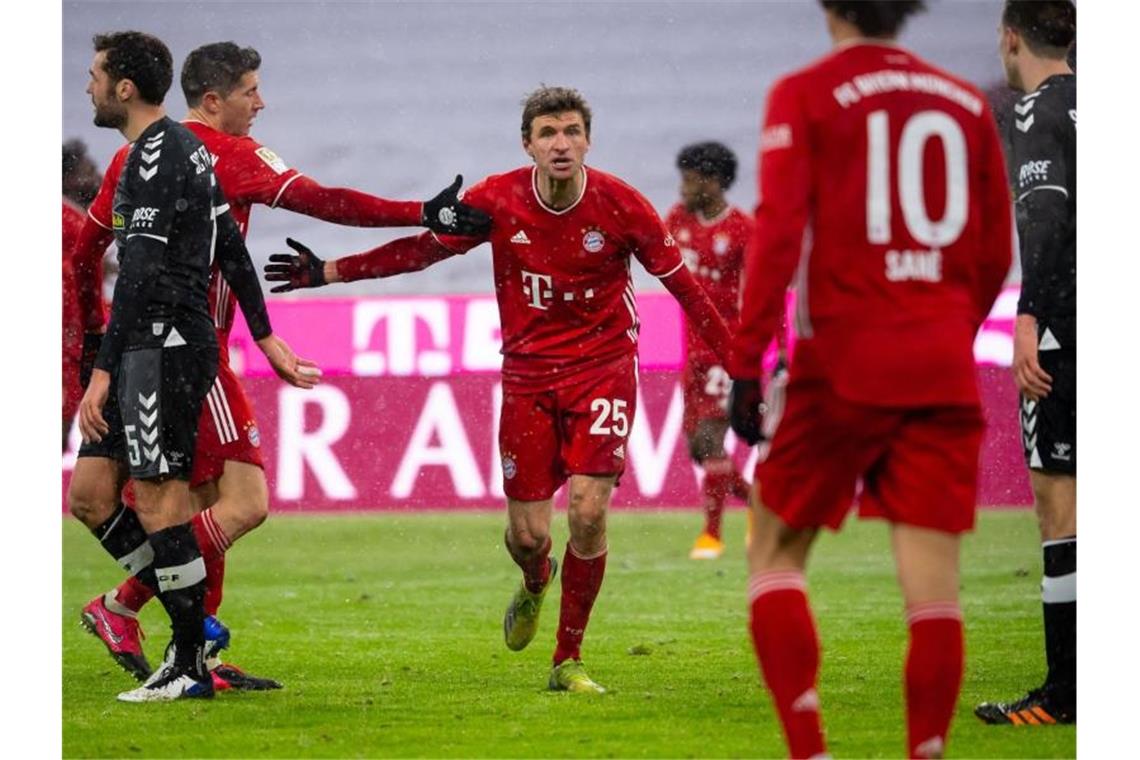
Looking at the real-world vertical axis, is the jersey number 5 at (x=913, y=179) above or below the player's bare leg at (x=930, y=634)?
above

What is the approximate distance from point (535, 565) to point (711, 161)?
11.6ft

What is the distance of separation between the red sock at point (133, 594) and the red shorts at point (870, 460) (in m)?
2.35

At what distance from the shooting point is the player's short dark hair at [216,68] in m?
4.73

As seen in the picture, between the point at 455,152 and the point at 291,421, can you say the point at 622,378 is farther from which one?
the point at 291,421

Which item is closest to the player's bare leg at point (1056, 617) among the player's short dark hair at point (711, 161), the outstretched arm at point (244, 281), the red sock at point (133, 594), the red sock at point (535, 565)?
the red sock at point (535, 565)

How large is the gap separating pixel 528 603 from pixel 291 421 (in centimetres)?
466

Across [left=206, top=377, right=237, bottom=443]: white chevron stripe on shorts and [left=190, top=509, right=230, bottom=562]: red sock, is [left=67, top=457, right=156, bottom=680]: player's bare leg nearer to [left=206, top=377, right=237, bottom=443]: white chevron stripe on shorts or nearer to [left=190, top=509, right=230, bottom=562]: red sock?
[left=190, top=509, right=230, bottom=562]: red sock

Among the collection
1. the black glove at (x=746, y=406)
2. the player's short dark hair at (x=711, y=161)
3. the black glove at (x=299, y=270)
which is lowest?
the black glove at (x=746, y=406)

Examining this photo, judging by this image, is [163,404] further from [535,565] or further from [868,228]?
[868,228]

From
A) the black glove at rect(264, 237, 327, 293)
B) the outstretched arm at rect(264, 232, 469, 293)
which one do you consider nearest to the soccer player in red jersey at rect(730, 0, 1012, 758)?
the outstretched arm at rect(264, 232, 469, 293)

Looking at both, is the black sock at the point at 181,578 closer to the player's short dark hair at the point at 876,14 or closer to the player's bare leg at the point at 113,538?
the player's bare leg at the point at 113,538

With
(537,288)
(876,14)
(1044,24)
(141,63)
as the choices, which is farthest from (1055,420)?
(141,63)

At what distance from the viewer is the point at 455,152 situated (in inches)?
334
